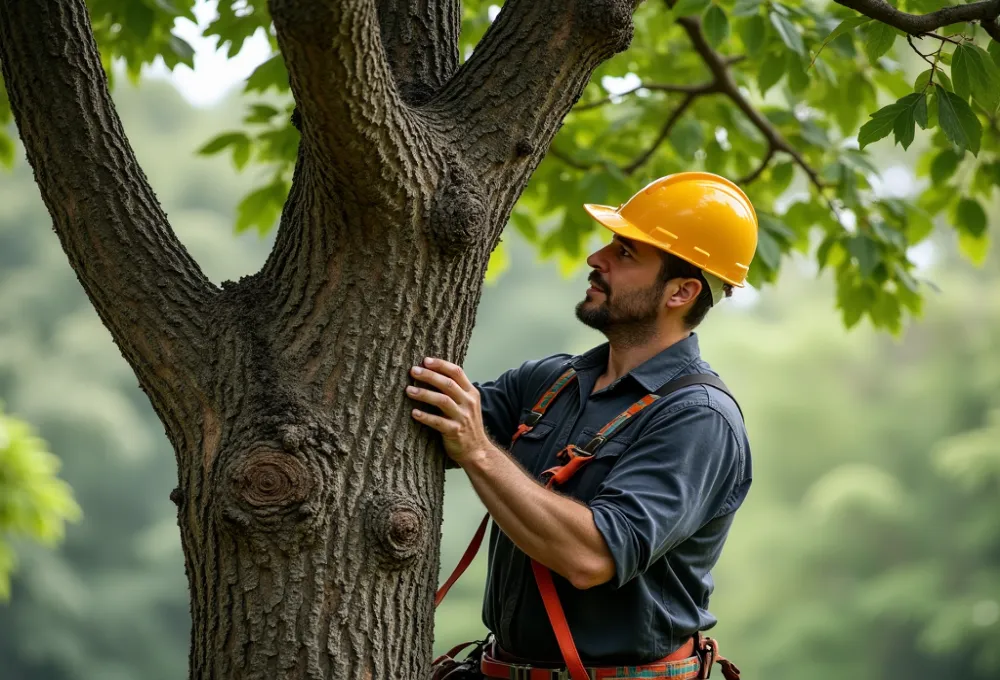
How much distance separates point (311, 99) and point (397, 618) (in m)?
1.08

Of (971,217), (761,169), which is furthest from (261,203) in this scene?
(971,217)

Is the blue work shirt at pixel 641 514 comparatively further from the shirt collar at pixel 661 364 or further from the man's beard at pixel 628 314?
the man's beard at pixel 628 314

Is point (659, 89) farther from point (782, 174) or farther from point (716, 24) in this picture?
point (716, 24)

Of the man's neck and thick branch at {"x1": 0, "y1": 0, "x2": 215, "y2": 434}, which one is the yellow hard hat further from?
thick branch at {"x1": 0, "y1": 0, "x2": 215, "y2": 434}

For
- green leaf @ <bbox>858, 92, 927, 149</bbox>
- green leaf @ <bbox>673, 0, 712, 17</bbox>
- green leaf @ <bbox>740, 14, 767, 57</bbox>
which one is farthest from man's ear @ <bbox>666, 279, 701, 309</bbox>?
green leaf @ <bbox>740, 14, 767, 57</bbox>

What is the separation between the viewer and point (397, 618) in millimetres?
2414

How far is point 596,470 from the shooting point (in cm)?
282

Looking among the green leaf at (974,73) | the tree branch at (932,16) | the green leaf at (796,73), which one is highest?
the green leaf at (796,73)

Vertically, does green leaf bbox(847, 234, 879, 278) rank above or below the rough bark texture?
above

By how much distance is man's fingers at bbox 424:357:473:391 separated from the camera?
249 centimetres

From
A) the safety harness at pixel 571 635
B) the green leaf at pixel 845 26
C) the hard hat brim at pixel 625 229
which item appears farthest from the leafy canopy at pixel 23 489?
the green leaf at pixel 845 26

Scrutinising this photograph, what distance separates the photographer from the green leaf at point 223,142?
14.9 feet

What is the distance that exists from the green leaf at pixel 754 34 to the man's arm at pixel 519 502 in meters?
1.92

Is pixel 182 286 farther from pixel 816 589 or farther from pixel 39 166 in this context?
pixel 816 589
